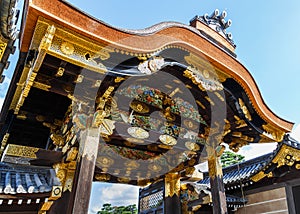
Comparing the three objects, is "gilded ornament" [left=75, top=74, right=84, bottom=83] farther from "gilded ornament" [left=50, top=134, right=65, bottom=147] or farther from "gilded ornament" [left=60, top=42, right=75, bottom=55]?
"gilded ornament" [left=50, top=134, right=65, bottom=147]

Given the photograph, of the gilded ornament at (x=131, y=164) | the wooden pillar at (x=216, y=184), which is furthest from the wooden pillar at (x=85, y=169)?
the wooden pillar at (x=216, y=184)

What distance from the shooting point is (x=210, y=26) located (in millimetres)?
6879

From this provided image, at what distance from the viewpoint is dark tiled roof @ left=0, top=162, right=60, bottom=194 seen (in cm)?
439

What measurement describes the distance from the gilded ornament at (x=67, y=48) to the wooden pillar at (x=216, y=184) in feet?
14.6

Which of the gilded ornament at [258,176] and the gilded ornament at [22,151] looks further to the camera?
the gilded ornament at [258,176]

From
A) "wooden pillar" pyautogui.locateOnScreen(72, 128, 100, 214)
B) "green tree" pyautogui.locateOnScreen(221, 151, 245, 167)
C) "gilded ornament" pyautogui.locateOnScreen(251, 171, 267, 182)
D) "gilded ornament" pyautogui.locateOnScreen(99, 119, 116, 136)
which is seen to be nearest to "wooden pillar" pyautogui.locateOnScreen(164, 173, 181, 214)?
"gilded ornament" pyautogui.locateOnScreen(251, 171, 267, 182)

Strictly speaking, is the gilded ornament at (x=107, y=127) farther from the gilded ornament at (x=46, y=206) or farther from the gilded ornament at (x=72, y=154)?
the gilded ornament at (x=46, y=206)

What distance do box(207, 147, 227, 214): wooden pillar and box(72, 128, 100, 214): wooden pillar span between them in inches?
127

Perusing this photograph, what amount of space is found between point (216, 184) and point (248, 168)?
4.70 meters

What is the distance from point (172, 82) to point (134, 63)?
47.0 inches

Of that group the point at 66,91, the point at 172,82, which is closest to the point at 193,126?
the point at 172,82

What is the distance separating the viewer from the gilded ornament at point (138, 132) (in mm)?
5394

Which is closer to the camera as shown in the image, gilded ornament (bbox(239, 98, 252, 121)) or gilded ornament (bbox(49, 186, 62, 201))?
gilded ornament (bbox(49, 186, 62, 201))

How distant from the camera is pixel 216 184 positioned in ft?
20.4
